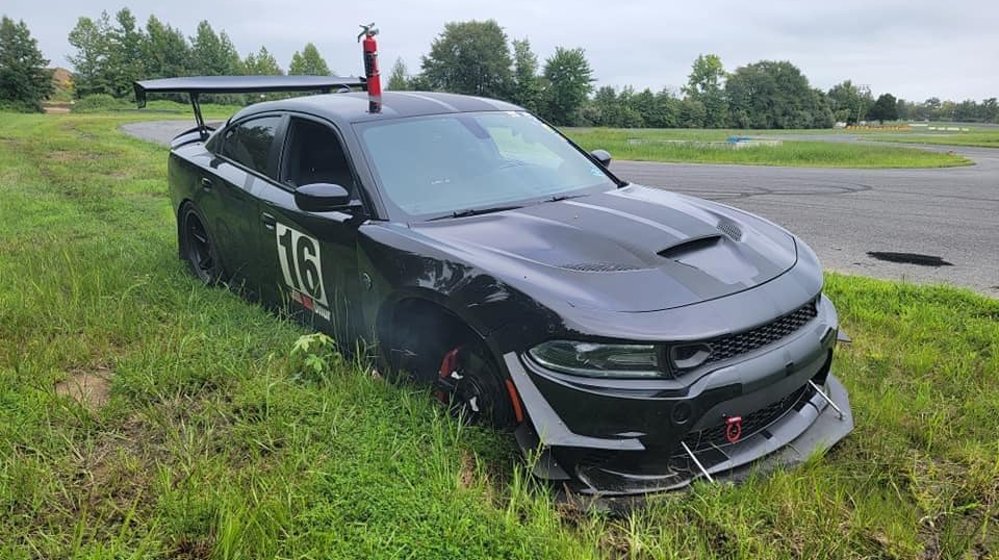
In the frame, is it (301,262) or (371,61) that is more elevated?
(371,61)

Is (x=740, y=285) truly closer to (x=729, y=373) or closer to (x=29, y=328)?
(x=729, y=373)

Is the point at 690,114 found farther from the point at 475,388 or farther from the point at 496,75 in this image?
the point at 475,388

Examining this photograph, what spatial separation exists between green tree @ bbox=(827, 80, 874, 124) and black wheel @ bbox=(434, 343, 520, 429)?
3887 inches

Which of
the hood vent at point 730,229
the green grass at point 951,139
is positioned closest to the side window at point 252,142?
the hood vent at point 730,229

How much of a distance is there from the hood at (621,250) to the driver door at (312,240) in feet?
1.66

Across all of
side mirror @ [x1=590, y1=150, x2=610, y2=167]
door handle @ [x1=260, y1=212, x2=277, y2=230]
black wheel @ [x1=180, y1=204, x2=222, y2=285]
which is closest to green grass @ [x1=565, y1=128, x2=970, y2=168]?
side mirror @ [x1=590, y1=150, x2=610, y2=167]

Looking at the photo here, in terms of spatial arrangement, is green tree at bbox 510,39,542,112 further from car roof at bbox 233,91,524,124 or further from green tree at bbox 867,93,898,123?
car roof at bbox 233,91,524,124

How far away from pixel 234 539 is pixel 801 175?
15.1 metres

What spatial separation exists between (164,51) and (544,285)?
84.3m

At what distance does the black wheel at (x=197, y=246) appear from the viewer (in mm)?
4879

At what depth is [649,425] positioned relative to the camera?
87.8 inches

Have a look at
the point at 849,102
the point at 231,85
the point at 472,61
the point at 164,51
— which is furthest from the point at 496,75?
the point at 231,85

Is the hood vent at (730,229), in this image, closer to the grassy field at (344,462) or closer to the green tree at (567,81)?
the grassy field at (344,462)

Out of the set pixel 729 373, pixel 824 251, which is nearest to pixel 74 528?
pixel 729 373
